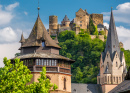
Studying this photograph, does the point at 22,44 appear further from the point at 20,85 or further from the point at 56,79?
the point at 20,85

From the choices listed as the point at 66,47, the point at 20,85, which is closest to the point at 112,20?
the point at 66,47

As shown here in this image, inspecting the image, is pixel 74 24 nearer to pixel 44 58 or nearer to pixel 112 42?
pixel 112 42

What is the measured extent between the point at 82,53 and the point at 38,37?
5915 cm

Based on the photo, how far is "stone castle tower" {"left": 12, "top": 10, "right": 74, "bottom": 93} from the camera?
2068 inches

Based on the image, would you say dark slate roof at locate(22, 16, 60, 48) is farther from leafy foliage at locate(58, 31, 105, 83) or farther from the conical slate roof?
leafy foliage at locate(58, 31, 105, 83)

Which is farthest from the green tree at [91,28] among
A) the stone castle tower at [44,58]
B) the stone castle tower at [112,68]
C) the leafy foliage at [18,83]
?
the leafy foliage at [18,83]

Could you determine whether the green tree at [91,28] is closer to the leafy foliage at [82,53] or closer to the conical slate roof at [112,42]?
the leafy foliage at [82,53]

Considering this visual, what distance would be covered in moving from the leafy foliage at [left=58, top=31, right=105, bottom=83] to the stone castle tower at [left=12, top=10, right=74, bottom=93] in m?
43.8

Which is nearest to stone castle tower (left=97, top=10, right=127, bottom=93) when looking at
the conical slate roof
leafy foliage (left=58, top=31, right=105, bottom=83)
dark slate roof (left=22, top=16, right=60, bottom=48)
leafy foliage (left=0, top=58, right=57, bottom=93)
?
the conical slate roof

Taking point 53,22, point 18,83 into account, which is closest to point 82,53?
point 53,22

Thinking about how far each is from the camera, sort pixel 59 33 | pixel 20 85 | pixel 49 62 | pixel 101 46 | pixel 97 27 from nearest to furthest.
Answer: pixel 20 85 → pixel 49 62 → pixel 101 46 → pixel 59 33 → pixel 97 27

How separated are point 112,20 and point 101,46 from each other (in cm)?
2207

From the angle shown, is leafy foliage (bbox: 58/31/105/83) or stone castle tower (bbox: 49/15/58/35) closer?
leafy foliage (bbox: 58/31/105/83)

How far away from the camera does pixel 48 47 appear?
2153 inches
